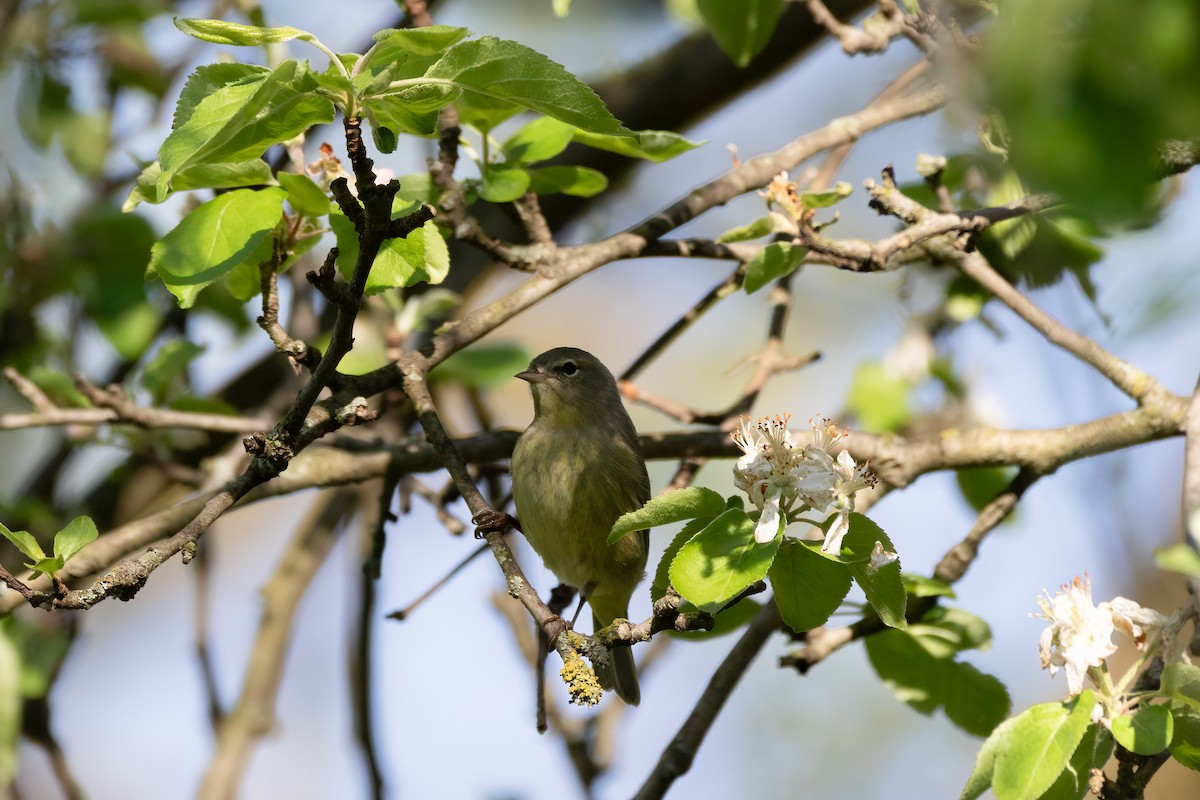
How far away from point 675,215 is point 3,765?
8.52 ft

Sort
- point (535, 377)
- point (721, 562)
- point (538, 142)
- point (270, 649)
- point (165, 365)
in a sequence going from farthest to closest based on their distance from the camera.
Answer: point (270, 649) → point (535, 377) → point (165, 365) → point (538, 142) → point (721, 562)

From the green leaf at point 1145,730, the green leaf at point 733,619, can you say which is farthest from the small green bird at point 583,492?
the green leaf at point 1145,730

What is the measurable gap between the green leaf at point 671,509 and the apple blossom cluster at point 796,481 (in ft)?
0.31

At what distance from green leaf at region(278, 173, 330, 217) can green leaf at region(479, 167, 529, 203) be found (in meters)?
0.55

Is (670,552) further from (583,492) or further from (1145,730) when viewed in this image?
(583,492)

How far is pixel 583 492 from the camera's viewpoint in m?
4.45

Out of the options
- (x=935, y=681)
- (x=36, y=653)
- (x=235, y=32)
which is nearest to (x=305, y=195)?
(x=235, y=32)

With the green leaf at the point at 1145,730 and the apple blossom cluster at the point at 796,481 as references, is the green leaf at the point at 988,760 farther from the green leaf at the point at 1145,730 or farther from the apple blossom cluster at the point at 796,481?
the apple blossom cluster at the point at 796,481

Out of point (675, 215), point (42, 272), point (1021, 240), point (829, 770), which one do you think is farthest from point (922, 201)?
point (829, 770)

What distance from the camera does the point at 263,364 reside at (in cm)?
564

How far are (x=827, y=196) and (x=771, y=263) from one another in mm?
246

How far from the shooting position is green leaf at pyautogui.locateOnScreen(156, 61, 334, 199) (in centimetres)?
191

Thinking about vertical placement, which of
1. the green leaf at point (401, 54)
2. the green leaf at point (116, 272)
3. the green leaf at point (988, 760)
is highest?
the green leaf at point (116, 272)

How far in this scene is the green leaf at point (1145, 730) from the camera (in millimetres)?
2229
